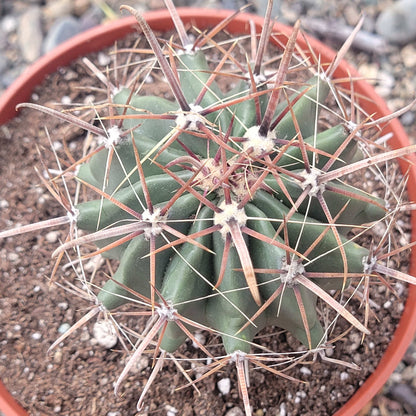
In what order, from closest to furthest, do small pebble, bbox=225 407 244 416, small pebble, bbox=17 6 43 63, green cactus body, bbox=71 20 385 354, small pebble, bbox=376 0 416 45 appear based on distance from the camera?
1. green cactus body, bbox=71 20 385 354
2. small pebble, bbox=225 407 244 416
3. small pebble, bbox=376 0 416 45
4. small pebble, bbox=17 6 43 63

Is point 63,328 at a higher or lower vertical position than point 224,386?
higher

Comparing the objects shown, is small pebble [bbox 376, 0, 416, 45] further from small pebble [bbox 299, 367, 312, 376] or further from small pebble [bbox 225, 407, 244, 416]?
small pebble [bbox 225, 407, 244, 416]

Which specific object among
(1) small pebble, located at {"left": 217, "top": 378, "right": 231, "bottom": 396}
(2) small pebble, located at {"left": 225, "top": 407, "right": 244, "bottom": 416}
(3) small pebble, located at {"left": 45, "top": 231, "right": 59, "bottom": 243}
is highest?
(3) small pebble, located at {"left": 45, "top": 231, "right": 59, "bottom": 243}

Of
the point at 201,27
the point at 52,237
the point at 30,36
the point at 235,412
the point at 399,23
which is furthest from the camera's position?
the point at 30,36

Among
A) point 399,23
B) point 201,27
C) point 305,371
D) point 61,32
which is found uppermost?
point 61,32

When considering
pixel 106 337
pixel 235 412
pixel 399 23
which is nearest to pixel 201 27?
pixel 399 23

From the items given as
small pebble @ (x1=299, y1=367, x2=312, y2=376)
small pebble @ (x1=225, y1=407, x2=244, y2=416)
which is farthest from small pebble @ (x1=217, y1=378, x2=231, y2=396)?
small pebble @ (x1=299, y1=367, x2=312, y2=376)

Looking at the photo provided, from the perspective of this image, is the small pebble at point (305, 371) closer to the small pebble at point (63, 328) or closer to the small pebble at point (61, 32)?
the small pebble at point (63, 328)

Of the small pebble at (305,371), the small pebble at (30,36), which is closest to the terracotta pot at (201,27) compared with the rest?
the small pebble at (305,371)

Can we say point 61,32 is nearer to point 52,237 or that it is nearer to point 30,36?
point 30,36
